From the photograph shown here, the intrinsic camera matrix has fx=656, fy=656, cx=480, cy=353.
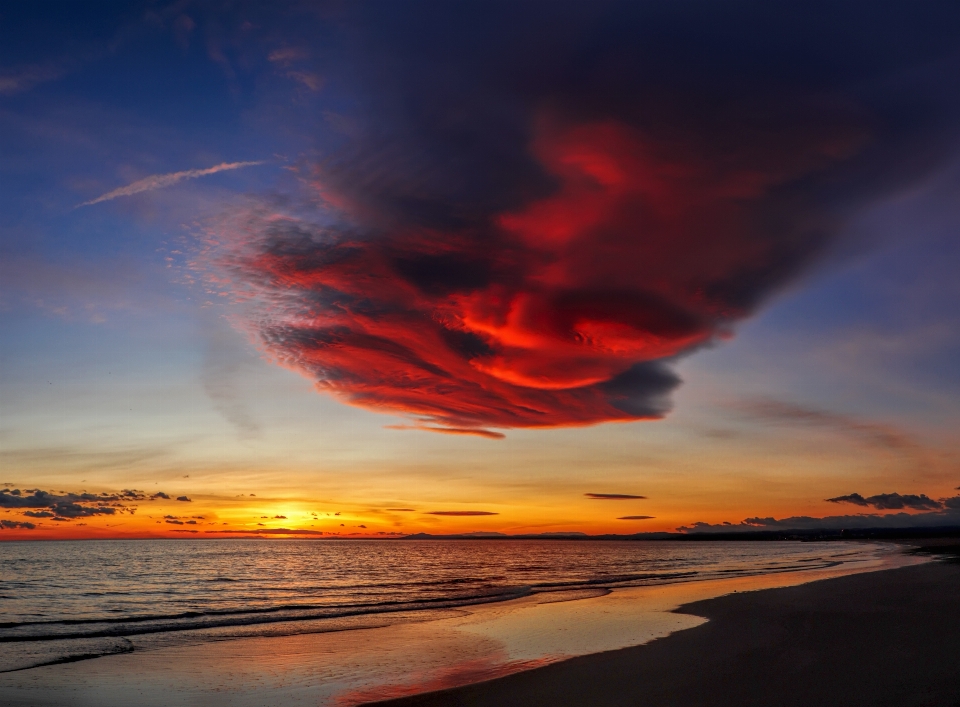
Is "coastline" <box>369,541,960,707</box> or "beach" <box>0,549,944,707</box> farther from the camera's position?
"beach" <box>0,549,944,707</box>

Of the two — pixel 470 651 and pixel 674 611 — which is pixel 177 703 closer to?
pixel 470 651

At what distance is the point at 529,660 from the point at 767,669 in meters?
6.31

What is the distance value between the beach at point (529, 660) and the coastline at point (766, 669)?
2.7 inches

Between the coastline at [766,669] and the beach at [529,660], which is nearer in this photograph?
the coastline at [766,669]

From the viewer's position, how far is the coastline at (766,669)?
13.6m

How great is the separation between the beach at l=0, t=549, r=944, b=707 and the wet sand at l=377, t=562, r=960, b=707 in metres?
0.06

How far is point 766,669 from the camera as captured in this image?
16.3 metres

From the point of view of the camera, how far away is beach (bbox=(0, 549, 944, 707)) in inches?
583

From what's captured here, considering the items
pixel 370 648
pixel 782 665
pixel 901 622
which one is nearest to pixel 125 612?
pixel 370 648

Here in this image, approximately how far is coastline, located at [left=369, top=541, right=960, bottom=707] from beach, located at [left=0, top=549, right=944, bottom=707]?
7cm

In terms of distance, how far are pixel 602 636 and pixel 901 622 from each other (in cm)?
1089

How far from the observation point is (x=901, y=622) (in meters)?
23.5

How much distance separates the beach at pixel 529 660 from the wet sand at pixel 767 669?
6 centimetres

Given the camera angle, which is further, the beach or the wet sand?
the beach
